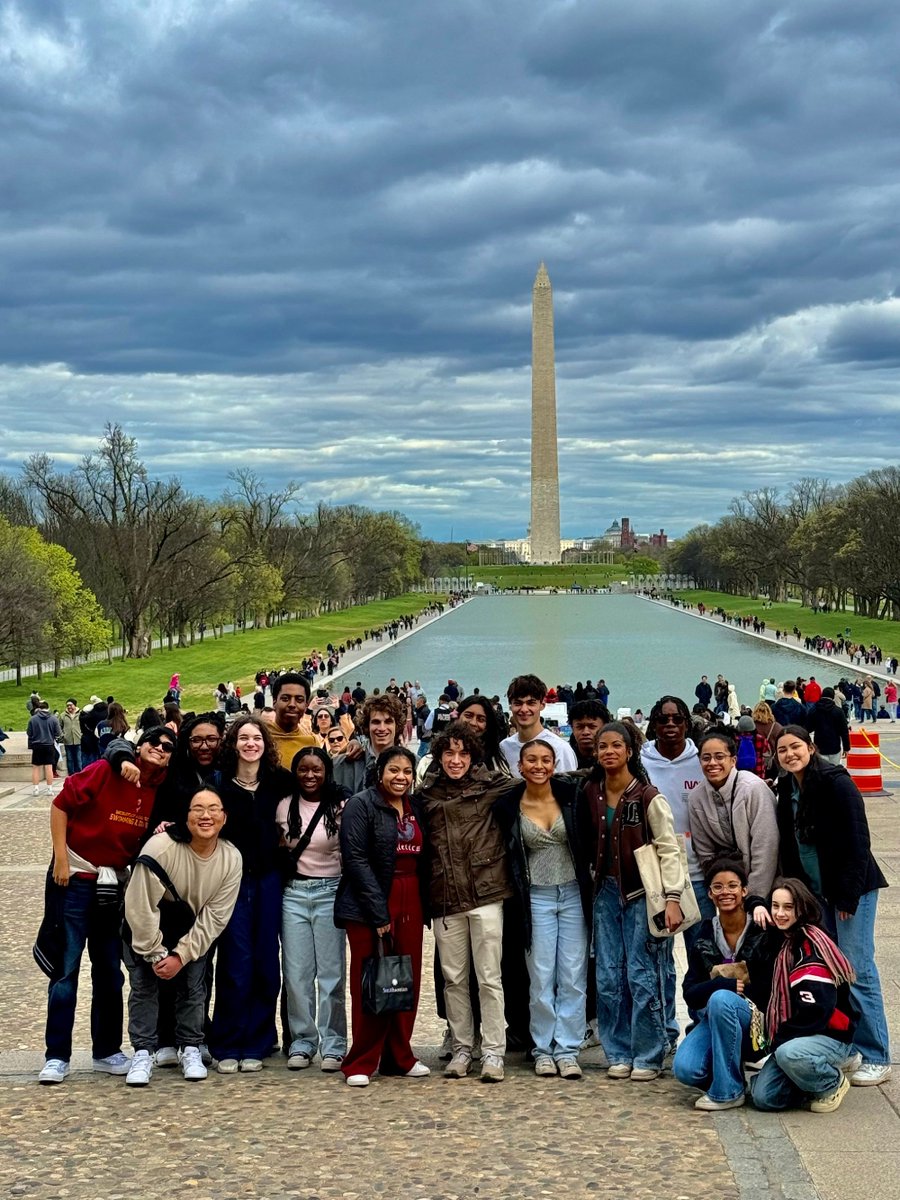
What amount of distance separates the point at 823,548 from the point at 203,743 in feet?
276

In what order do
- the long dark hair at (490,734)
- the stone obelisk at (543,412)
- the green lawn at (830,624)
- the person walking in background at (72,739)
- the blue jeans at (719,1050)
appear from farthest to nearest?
the stone obelisk at (543,412) < the green lawn at (830,624) < the person walking in background at (72,739) < the long dark hair at (490,734) < the blue jeans at (719,1050)

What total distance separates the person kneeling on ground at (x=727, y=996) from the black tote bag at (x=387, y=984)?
1.23 metres

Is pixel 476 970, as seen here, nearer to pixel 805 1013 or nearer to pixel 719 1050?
pixel 719 1050

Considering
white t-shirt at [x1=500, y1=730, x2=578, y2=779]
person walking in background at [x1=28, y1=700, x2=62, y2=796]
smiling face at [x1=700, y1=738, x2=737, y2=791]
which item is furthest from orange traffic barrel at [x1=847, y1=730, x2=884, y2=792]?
smiling face at [x1=700, y1=738, x2=737, y2=791]

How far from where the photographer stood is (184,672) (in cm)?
5150

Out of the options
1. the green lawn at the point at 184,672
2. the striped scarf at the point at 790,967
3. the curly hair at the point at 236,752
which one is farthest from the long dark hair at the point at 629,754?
the green lawn at the point at 184,672

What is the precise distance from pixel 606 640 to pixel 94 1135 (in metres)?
58.0

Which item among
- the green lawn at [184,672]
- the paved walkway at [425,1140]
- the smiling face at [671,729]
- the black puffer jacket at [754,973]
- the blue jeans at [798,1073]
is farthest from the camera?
the green lawn at [184,672]

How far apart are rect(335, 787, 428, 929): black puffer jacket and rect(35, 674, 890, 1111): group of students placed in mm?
10

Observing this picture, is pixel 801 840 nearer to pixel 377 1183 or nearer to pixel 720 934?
pixel 720 934

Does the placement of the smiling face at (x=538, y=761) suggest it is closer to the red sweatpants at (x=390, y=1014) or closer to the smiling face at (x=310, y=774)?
the red sweatpants at (x=390, y=1014)

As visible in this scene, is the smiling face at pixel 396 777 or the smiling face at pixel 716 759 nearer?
the smiling face at pixel 396 777

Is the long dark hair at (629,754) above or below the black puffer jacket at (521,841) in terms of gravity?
above

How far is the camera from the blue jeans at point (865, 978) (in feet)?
21.1
